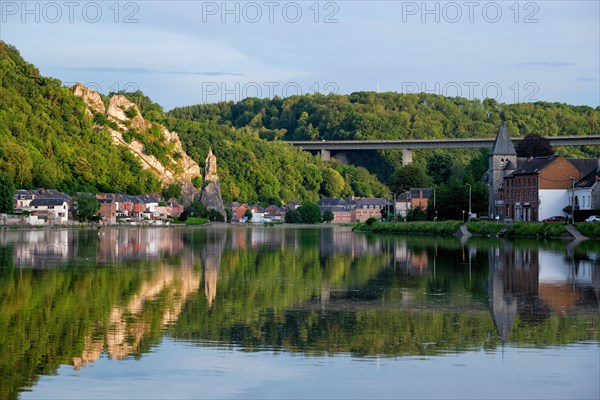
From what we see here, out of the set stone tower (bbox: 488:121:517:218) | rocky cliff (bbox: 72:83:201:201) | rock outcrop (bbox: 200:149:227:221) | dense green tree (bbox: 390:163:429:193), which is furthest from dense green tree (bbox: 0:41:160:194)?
stone tower (bbox: 488:121:517:218)

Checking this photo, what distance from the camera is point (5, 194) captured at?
111938mm

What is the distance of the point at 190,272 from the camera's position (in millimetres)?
33938

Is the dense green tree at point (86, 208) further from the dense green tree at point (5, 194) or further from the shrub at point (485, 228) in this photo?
the shrub at point (485, 228)

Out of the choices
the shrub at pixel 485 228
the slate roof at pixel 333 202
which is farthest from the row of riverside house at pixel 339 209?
the shrub at pixel 485 228

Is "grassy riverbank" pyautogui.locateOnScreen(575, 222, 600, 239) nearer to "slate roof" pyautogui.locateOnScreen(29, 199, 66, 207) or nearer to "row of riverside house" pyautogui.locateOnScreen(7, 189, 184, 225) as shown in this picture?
"row of riverside house" pyautogui.locateOnScreen(7, 189, 184, 225)

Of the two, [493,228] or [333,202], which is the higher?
[333,202]

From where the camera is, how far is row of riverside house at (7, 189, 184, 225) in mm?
121188

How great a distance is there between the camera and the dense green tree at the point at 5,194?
111625 millimetres

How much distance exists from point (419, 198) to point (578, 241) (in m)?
61.5

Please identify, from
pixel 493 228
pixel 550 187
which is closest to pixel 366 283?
pixel 493 228

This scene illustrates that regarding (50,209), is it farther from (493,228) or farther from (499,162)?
(493,228)

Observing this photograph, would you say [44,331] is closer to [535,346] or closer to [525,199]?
[535,346]

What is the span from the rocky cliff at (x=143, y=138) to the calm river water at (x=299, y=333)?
14146cm

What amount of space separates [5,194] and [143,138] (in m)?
67.6
